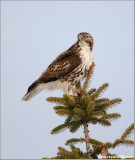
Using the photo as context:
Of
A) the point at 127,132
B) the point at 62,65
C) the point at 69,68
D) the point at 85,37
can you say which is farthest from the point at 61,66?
the point at 127,132

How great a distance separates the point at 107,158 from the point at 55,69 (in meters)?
4.06

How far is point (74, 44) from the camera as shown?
8.78 meters

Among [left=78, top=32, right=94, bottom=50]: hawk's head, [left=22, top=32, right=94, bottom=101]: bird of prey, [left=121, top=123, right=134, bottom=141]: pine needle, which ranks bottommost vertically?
[left=121, top=123, right=134, bottom=141]: pine needle

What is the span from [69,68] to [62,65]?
0.93 feet

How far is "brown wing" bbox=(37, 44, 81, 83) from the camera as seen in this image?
27.2ft

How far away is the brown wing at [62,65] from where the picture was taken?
8.28 m

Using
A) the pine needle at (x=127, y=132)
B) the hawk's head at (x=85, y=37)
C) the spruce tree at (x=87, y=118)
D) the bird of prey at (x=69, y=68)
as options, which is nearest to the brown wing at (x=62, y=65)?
the bird of prey at (x=69, y=68)

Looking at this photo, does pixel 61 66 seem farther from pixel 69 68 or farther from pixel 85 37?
pixel 85 37

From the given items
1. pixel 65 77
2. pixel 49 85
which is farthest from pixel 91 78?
pixel 49 85

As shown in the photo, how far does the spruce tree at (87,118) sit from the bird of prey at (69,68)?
215 centimetres

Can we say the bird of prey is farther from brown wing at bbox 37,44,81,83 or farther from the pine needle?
the pine needle

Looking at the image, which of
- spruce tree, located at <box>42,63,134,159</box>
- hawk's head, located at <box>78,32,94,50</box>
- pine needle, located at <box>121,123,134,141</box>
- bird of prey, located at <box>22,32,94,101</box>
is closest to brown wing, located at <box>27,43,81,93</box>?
bird of prey, located at <box>22,32,94,101</box>

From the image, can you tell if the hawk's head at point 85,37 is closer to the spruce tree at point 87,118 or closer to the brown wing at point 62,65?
the brown wing at point 62,65

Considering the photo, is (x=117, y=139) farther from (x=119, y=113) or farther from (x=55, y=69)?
(x=55, y=69)
